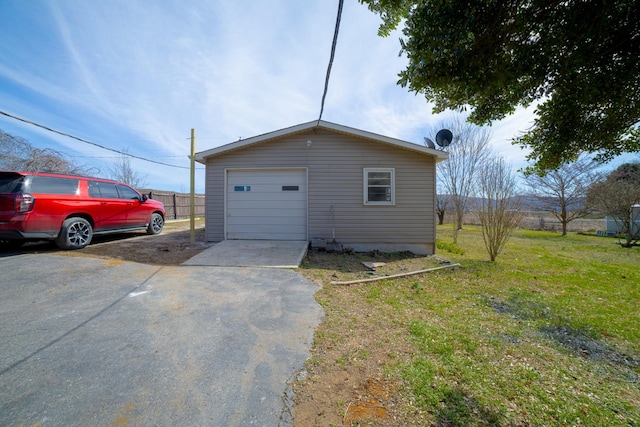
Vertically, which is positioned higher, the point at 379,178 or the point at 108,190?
the point at 379,178

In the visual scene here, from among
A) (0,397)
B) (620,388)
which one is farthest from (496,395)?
(0,397)

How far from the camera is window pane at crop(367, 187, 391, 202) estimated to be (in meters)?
7.36

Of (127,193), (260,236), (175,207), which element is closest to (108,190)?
(127,193)

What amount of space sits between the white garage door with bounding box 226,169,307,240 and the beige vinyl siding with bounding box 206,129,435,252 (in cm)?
28

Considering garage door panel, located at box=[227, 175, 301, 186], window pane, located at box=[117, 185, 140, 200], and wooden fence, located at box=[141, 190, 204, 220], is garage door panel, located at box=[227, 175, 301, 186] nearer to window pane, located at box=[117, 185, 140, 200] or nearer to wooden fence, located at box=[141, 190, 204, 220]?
window pane, located at box=[117, 185, 140, 200]

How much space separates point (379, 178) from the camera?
7.36 metres

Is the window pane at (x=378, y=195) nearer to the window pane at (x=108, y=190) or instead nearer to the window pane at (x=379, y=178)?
the window pane at (x=379, y=178)

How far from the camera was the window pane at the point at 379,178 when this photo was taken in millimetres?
7344

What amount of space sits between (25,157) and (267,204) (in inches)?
523

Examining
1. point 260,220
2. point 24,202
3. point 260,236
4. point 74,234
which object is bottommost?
point 260,236

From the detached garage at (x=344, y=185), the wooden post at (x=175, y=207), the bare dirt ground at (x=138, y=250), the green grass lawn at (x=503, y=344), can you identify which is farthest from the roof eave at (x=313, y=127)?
the wooden post at (x=175, y=207)

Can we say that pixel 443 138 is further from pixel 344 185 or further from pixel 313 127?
pixel 313 127

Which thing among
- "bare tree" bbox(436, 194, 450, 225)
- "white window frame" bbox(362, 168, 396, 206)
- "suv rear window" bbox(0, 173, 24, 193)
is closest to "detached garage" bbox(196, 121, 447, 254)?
"white window frame" bbox(362, 168, 396, 206)

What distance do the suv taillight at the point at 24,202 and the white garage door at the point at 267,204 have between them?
389cm
